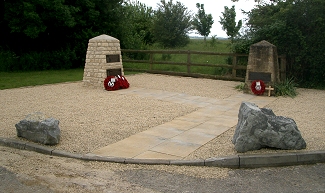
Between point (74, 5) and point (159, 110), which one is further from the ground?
point (74, 5)

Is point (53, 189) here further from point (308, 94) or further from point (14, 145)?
point (308, 94)

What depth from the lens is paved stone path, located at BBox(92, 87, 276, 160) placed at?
5774mm

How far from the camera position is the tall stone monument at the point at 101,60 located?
12688mm

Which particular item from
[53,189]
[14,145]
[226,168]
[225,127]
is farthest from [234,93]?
[53,189]

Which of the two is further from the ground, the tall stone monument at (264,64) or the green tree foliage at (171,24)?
the green tree foliage at (171,24)

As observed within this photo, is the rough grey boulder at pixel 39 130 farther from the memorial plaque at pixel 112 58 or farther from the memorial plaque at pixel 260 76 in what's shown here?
the memorial plaque at pixel 260 76

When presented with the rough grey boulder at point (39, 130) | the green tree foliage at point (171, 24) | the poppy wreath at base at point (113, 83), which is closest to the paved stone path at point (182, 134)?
the rough grey boulder at point (39, 130)

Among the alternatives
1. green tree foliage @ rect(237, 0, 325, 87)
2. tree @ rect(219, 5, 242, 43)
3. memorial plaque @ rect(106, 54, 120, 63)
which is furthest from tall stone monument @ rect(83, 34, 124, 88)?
tree @ rect(219, 5, 242, 43)

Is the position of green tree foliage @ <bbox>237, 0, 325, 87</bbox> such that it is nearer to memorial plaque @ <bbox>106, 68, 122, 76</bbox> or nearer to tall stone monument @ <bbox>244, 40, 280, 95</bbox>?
tall stone monument @ <bbox>244, 40, 280, 95</bbox>

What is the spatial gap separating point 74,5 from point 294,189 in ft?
60.1

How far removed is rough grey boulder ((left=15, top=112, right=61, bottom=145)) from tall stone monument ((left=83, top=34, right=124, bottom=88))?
21.0ft

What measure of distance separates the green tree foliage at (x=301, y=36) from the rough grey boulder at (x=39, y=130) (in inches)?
378

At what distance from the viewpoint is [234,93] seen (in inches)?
470

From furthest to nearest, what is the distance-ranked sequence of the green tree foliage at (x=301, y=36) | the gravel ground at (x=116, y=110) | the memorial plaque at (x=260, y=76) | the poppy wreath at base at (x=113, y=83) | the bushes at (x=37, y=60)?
1. the bushes at (x=37, y=60)
2. the green tree foliage at (x=301, y=36)
3. the poppy wreath at base at (x=113, y=83)
4. the memorial plaque at (x=260, y=76)
5. the gravel ground at (x=116, y=110)
